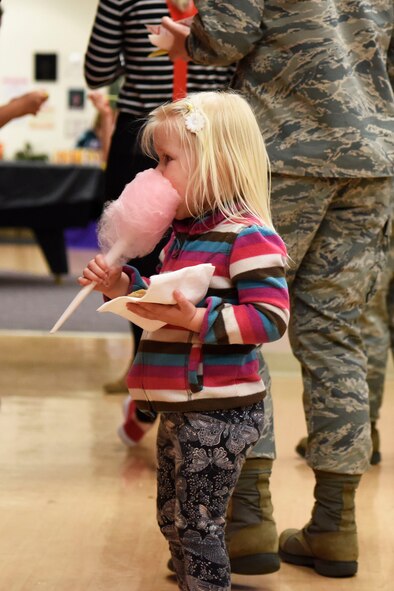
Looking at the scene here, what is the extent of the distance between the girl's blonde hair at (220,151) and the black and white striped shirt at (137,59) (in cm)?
143

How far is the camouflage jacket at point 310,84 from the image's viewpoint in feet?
7.13

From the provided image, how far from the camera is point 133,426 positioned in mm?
3279

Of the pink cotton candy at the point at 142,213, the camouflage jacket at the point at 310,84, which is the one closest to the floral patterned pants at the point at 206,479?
the pink cotton candy at the point at 142,213

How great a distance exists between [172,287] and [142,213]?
0.49 feet

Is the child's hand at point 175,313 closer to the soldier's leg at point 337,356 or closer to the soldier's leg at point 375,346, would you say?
the soldier's leg at point 337,356

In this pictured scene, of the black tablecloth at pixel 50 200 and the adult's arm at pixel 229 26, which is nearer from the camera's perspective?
the adult's arm at pixel 229 26

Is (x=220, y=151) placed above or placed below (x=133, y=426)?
above

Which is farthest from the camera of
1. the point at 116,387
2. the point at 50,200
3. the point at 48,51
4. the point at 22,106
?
the point at 48,51

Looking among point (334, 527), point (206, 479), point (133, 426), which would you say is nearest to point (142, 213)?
point (206, 479)

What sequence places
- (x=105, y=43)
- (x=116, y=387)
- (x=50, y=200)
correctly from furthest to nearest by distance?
(x=50, y=200), (x=116, y=387), (x=105, y=43)

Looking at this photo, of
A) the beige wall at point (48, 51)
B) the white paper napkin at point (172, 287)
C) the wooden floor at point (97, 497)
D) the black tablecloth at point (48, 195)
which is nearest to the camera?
the white paper napkin at point (172, 287)

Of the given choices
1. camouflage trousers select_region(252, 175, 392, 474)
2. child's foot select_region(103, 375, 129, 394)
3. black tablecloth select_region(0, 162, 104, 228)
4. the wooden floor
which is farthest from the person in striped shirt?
black tablecloth select_region(0, 162, 104, 228)

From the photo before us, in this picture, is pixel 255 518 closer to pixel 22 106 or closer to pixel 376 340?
pixel 376 340

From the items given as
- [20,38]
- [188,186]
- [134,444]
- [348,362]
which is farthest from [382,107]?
[20,38]
